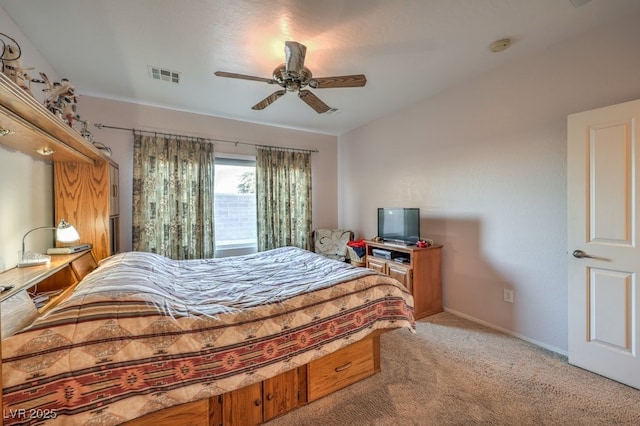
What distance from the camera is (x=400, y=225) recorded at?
3.41 m

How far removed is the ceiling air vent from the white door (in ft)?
12.2

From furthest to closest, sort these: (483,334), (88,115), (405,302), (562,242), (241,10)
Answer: (88,115) < (483,334) < (562,242) < (405,302) < (241,10)

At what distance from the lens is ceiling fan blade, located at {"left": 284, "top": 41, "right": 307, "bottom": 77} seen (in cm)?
186

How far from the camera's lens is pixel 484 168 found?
9.14ft

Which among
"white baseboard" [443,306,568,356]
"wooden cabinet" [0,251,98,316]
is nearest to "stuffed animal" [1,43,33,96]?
"wooden cabinet" [0,251,98,316]

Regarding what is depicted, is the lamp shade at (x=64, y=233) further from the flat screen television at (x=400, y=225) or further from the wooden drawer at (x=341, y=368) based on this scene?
the flat screen television at (x=400, y=225)

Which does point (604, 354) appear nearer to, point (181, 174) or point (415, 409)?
point (415, 409)

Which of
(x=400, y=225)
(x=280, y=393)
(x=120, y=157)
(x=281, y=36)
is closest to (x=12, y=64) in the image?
(x=281, y=36)

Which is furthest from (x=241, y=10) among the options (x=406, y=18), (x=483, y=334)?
(x=483, y=334)

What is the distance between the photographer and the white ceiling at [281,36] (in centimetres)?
180

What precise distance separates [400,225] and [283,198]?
1955 millimetres

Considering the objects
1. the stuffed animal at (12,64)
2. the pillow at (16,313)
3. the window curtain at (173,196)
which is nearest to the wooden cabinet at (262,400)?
the pillow at (16,313)

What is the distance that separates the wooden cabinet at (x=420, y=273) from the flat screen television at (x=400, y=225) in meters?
0.21

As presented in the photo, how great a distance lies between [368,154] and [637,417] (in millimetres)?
3774
